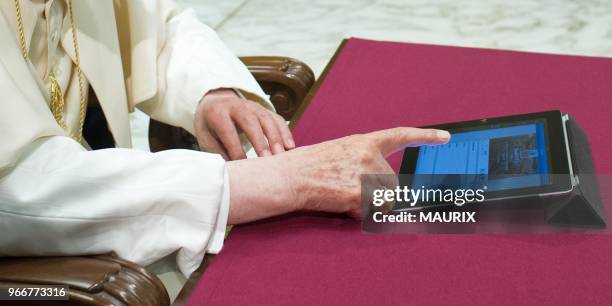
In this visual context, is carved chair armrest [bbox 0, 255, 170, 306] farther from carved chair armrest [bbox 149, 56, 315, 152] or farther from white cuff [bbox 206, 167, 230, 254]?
carved chair armrest [bbox 149, 56, 315, 152]

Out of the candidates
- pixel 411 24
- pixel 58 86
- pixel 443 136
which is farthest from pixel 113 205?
pixel 411 24

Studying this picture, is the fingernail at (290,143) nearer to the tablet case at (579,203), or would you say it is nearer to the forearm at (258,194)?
the forearm at (258,194)

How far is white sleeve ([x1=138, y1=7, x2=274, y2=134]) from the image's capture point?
153 cm

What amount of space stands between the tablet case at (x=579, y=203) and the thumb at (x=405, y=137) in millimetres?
204

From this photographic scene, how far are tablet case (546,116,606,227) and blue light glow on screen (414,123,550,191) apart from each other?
4cm

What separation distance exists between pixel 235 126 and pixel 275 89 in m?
0.30

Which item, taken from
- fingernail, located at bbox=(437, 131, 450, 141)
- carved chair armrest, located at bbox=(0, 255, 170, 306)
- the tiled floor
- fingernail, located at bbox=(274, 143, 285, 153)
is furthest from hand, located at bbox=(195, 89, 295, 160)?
the tiled floor

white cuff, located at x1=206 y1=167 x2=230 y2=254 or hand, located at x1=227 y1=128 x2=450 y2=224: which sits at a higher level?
hand, located at x1=227 y1=128 x2=450 y2=224

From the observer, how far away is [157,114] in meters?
1.61

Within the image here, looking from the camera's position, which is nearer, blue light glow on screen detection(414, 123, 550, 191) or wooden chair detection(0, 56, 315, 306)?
wooden chair detection(0, 56, 315, 306)

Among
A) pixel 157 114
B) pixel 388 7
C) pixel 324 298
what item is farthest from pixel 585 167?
pixel 388 7

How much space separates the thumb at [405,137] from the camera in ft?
3.91

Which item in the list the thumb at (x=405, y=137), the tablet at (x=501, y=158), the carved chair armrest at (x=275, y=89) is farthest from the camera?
the carved chair armrest at (x=275, y=89)

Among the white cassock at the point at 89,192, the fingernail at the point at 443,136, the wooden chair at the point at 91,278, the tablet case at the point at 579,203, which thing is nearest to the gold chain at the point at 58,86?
the white cassock at the point at 89,192
